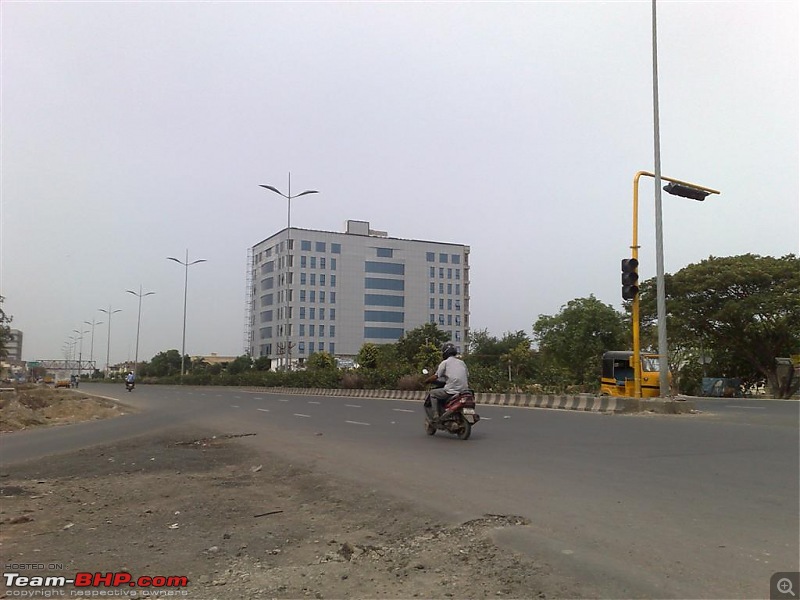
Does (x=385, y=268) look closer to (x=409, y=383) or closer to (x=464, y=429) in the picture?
(x=409, y=383)

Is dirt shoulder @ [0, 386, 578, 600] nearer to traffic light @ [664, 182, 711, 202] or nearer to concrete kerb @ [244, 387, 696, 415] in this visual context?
concrete kerb @ [244, 387, 696, 415]

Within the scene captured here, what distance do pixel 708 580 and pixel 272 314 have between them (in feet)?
356

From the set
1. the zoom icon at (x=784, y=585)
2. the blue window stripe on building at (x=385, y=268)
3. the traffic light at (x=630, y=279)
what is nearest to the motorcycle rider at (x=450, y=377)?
the zoom icon at (x=784, y=585)

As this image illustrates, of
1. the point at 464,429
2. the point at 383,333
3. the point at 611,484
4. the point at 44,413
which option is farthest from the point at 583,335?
the point at 383,333

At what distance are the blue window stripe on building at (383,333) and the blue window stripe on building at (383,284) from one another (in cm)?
718

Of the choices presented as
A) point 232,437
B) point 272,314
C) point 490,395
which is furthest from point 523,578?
point 272,314

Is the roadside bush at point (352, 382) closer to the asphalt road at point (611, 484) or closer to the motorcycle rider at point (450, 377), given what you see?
the asphalt road at point (611, 484)

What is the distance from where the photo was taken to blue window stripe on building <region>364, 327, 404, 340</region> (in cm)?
11131

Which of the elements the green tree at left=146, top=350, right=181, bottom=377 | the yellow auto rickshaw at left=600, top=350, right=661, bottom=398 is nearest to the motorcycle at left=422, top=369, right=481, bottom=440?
the yellow auto rickshaw at left=600, top=350, right=661, bottom=398

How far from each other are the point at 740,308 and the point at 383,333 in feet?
264

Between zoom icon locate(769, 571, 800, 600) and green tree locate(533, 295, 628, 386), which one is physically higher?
green tree locate(533, 295, 628, 386)

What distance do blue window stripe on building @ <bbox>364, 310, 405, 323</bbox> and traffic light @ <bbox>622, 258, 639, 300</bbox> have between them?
3674 inches

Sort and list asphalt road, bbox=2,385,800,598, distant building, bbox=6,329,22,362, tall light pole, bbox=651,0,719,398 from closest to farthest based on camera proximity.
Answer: asphalt road, bbox=2,385,800,598 < tall light pole, bbox=651,0,719,398 < distant building, bbox=6,329,22,362

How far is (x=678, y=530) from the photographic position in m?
5.21
